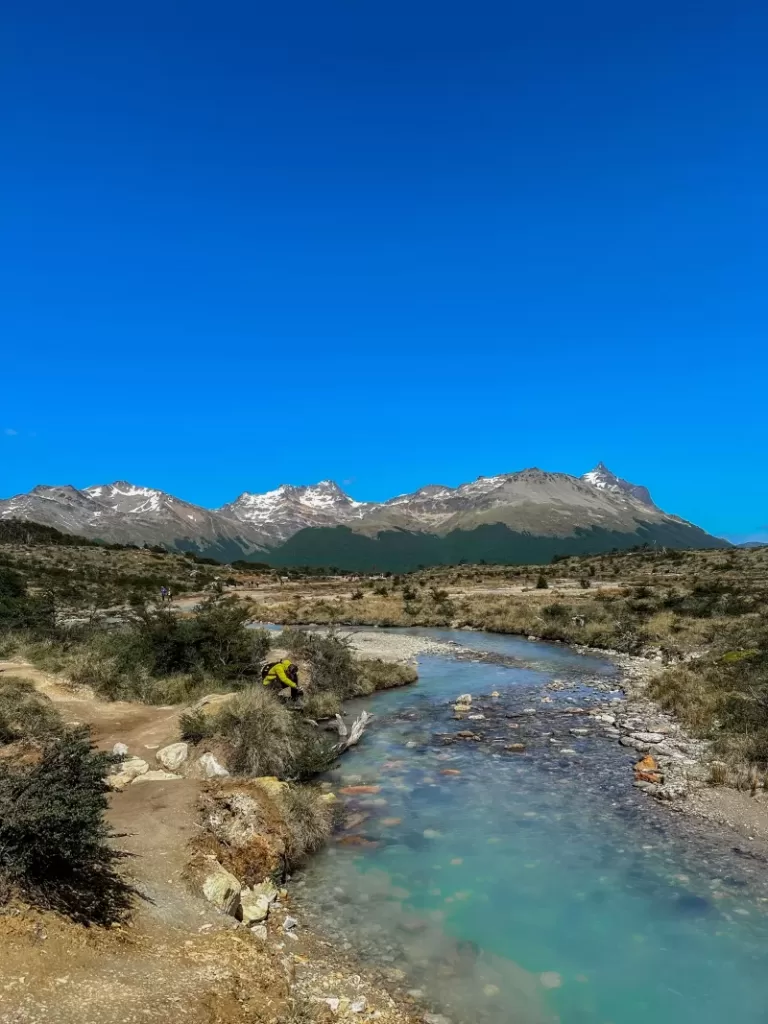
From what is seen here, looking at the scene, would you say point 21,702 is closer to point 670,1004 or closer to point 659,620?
point 670,1004

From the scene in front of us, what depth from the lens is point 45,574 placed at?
189 ft

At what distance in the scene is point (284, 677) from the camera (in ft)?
69.6

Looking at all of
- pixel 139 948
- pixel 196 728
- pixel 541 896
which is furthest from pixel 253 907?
pixel 196 728

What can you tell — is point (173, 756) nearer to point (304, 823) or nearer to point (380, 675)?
point (304, 823)

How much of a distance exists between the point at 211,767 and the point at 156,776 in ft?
3.57

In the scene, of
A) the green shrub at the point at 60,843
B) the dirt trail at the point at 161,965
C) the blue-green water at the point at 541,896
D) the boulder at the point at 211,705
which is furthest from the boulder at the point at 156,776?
the green shrub at the point at 60,843

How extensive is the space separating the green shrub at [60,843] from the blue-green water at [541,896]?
3107 mm

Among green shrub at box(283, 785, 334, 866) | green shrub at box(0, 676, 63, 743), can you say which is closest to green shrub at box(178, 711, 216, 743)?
green shrub at box(0, 676, 63, 743)

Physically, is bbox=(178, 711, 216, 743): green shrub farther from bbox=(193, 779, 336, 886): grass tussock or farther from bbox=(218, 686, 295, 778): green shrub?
bbox=(193, 779, 336, 886): grass tussock

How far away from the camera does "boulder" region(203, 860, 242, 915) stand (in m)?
8.66

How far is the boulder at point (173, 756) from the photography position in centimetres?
1360

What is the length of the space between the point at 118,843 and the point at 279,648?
16199mm

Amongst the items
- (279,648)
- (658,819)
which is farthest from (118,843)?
(279,648)

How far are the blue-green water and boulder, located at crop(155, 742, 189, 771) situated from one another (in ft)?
11.8
